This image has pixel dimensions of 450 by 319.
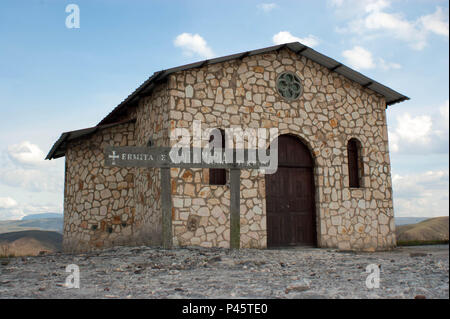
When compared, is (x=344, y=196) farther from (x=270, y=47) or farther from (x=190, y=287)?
(x=190, y=287)

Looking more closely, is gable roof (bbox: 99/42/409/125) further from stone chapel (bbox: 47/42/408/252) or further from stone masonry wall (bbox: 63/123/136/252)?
stone masonry wall (bbox: 63/123/136/252)

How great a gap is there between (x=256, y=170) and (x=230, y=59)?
2.88 meters

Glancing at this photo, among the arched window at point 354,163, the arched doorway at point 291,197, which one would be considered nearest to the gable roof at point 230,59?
the arched window at point 354,163

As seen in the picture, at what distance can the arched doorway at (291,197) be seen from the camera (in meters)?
11.2

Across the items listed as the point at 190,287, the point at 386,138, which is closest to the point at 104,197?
the point at 190,287

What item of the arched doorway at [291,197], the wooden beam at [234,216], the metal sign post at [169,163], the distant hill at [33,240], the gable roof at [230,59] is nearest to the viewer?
the metal sign post at [169,163]

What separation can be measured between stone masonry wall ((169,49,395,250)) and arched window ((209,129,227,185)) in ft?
0.84

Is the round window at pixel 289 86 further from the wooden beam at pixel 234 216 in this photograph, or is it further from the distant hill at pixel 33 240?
the distant hill at pixel 33 240

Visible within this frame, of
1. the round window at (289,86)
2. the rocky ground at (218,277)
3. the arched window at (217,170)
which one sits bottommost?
the rocky ground at (218,277)

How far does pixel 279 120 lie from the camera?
11336mm

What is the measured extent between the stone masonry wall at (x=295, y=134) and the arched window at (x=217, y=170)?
255 mm

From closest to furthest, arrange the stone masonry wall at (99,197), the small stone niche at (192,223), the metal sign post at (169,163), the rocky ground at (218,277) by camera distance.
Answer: the rocky ground at (218,277) < the metal sign post at (169,163) < the small stone niche at (192,223) < the stone masonry wall at (99,197)

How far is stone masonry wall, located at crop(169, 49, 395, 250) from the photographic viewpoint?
33.2 feet

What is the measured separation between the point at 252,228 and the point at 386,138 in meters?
5.47
